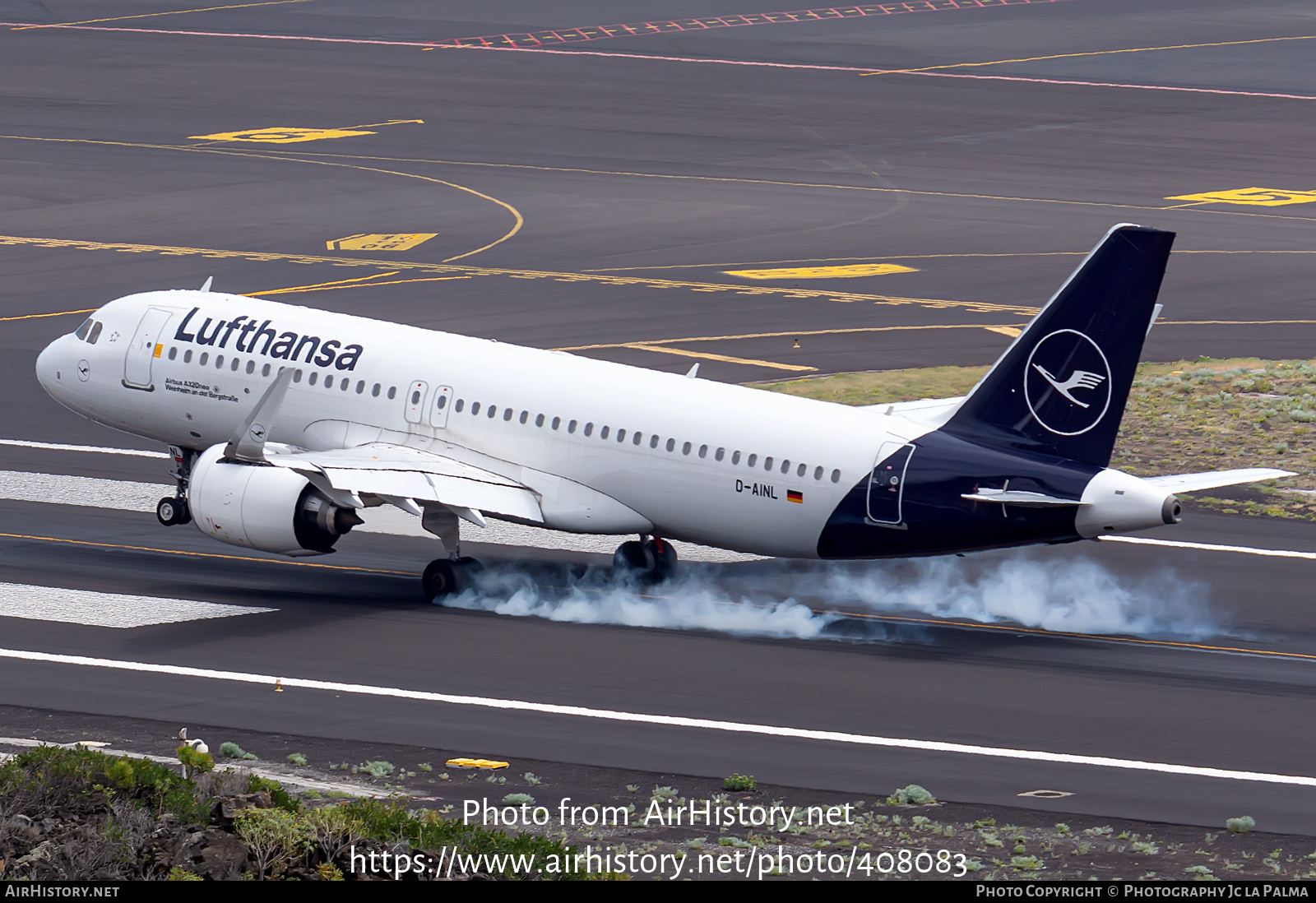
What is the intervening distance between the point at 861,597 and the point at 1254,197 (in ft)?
158

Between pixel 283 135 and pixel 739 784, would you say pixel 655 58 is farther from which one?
pixel 739 784

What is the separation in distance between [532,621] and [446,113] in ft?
199

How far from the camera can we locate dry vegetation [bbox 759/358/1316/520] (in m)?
48.2

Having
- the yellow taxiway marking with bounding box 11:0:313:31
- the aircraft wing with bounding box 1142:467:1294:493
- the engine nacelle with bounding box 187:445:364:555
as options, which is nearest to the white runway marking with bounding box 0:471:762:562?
the engine nacelle with bounding box 187:445:364:555

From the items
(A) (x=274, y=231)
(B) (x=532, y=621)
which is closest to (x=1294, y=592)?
(B) (x=532, y=621)

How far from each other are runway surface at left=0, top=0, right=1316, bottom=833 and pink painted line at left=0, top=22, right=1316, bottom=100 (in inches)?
15.4

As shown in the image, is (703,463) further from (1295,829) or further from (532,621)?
(1295,829)

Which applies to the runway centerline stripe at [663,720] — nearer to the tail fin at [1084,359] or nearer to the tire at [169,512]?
the tail fin at [1084,359]

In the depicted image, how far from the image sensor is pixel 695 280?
68.9 meters

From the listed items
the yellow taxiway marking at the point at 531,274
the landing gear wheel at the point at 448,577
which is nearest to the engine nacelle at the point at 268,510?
the landing gear wheel at the point at 448,577

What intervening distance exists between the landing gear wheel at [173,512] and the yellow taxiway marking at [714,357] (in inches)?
753

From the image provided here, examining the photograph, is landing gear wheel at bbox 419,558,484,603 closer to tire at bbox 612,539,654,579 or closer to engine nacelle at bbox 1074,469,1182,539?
tire at bbox 612,539,654,579

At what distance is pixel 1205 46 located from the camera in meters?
112

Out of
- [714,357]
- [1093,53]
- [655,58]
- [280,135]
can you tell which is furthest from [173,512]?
[1093,53]
